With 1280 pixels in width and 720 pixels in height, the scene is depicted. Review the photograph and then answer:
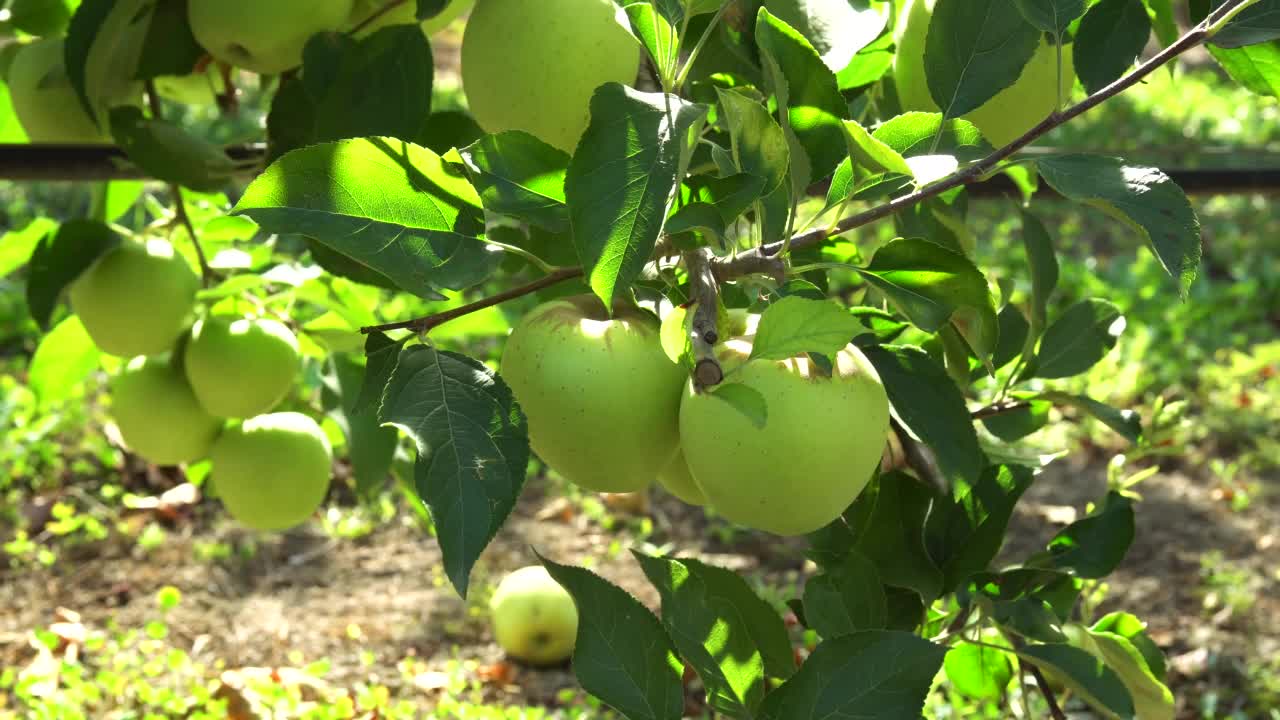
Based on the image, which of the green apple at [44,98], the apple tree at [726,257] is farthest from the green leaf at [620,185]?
the green apple at [44,98]

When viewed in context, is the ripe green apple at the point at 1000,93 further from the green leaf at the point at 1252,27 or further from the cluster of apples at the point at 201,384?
the cluster of apples at the point at 201,384

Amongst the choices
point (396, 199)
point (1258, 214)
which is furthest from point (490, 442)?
point (1258, 214)

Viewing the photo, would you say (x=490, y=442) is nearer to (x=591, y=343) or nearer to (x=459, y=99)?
(x=591, y=343)

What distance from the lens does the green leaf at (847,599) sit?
79 cm

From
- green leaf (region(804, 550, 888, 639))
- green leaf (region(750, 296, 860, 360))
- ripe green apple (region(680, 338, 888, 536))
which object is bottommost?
green leaf (region(804, 550, 888, 639))

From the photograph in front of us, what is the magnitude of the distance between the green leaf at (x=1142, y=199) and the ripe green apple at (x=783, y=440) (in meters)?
0.14

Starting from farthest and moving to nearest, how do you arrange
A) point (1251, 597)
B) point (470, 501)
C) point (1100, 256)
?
1. point (1100, 256)
2. point (1251, 597)
3. point (470, 501)

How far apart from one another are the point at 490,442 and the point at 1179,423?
0.78m

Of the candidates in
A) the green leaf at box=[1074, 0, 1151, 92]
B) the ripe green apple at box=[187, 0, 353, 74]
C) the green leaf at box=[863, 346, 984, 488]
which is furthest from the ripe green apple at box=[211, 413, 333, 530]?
the green leaf at box=[1074, 0, 1151, 92]

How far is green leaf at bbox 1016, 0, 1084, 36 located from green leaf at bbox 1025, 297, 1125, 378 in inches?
14.1

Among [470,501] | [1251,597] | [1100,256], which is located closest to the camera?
[470,501]

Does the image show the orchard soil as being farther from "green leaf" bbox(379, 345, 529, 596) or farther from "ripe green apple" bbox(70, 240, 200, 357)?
"green leaf" bbox(379, 345, 529, 596)

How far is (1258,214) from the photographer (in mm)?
3947

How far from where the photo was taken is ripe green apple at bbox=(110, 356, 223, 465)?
1231 mm
